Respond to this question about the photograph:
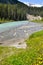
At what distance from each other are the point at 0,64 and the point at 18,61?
6.46 ft

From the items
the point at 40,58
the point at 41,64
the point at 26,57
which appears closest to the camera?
the point at 41,64

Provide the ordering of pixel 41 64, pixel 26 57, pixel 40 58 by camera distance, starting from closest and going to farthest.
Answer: pixel 41 64, pixel 40 58, pixel 26 57

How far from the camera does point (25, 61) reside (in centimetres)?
1934

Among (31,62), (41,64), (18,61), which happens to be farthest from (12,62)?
(41,64)

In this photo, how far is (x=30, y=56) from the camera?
68.1ft

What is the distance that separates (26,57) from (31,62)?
1.68 m

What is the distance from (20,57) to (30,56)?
1.04 metres

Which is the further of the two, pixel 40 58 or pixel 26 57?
pixel 26 57

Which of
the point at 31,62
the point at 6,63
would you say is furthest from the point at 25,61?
the point at 6,63

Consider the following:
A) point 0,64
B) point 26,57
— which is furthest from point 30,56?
point 0,64

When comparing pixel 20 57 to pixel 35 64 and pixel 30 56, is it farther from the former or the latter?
pixel 35 64

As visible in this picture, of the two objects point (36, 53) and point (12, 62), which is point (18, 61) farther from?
point (36, 53)

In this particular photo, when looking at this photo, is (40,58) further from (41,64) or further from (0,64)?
(0,64)

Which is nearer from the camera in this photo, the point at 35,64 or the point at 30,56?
the point at 35,64
